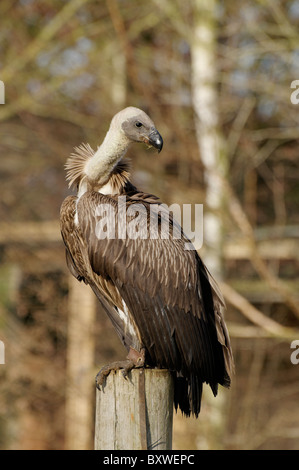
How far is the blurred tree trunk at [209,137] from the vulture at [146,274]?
3500mm

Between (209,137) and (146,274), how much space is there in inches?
161

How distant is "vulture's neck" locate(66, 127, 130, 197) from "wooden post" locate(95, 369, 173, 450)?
47.2 inches

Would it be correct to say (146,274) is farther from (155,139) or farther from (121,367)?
(155,139)

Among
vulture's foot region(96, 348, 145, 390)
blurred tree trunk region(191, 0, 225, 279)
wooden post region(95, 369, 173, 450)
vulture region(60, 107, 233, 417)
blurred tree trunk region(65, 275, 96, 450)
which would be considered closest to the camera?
wooden post region(95, 369, 173, 450)

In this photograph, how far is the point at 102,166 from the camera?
4348 mm

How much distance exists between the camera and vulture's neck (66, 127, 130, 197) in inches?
170

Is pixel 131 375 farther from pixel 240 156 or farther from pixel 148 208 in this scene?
pixel 240 156

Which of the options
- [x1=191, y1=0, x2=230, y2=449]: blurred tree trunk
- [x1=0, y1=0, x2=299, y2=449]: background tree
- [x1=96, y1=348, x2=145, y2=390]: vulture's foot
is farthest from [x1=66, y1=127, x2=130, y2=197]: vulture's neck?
[x1=191, y1=0, x2=230, y2=449]: blurred tree trunk

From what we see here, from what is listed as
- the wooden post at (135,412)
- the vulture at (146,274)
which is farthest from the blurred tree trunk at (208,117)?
the wooden post at (135,412)

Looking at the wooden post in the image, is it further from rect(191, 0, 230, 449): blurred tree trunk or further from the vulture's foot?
rect(191, 0, 230, 449): blurred tree trunk

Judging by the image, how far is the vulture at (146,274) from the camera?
4098mm

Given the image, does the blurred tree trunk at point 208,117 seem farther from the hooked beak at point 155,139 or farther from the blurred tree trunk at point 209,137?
the hooked beak at point 155,139

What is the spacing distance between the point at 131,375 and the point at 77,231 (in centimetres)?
93

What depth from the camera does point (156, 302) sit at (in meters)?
4.14
